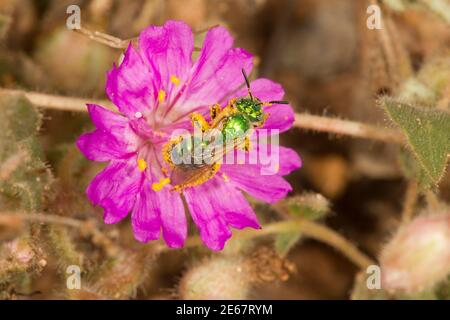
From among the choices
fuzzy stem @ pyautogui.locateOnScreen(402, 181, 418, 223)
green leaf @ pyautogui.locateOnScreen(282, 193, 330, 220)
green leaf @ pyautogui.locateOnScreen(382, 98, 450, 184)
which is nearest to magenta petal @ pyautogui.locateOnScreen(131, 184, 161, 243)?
green leaf @ pyautogui.locateOnScreen(282, 193, 330, 220)

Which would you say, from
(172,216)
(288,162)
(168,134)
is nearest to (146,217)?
(172,216)

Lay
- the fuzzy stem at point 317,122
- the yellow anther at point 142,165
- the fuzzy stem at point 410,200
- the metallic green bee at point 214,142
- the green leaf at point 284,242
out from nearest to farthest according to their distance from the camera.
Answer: the metallic green bee at point 214,142 → the yellow anther at point 142,165 → the fuzzy stem at point 317,122 → the green leaf at point 284,242 → the fuzzy stem at point 410,200

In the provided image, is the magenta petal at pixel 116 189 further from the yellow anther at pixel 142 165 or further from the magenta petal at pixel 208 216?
the magenta petal at pixel 208 216

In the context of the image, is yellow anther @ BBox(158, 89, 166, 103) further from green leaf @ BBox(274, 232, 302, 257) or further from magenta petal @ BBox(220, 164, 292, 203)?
green leaf @ BBox(274, 232, 302, 257)

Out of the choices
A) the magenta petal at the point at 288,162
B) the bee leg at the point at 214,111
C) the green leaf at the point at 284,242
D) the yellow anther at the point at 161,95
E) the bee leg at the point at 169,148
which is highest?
the yellow anther at the point at 161,95

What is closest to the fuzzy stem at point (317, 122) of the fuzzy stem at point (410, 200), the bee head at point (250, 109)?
the fuzzy stem at point (410, 200)

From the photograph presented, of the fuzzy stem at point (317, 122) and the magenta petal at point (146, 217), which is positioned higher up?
the fuzzy stem at point (317, 122)
